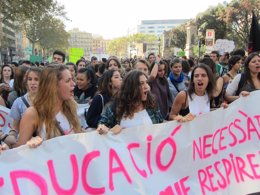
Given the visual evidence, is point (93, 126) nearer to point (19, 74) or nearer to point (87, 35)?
point (19, 74)

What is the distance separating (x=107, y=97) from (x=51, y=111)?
152 cm

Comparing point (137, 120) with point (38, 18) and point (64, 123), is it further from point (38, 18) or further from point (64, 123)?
point (38, 18)

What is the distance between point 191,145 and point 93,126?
137 cm


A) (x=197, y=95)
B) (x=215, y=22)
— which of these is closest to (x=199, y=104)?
(x=197, y=95)

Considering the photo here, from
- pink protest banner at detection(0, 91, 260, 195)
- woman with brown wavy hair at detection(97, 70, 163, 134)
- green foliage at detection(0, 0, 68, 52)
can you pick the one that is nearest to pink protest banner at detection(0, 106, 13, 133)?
woman with brown wavy hair at detection(97, 70, 163, 134)

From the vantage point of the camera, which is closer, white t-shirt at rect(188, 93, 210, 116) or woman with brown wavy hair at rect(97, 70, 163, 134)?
woman with brown wavy hair at rect(97, 70, 163, 134)

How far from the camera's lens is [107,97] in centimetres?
447

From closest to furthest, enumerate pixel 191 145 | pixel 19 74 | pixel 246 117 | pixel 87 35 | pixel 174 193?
pixel 174 193
pixel 191 145
pixel 246 117
pixel 19 74
pixel 87 35

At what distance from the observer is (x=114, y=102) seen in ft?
12.3

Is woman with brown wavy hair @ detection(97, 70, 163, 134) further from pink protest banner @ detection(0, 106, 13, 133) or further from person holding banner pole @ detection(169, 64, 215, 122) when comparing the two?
pink protest banner @ detection(0, 106, 13, 133)

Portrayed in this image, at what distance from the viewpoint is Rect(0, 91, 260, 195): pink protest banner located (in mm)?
2787

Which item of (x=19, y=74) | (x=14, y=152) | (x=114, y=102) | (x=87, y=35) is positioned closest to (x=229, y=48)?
(x=19, y=74)

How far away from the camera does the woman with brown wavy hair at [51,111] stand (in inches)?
113

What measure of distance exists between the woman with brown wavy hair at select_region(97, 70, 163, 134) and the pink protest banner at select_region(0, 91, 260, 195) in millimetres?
308
